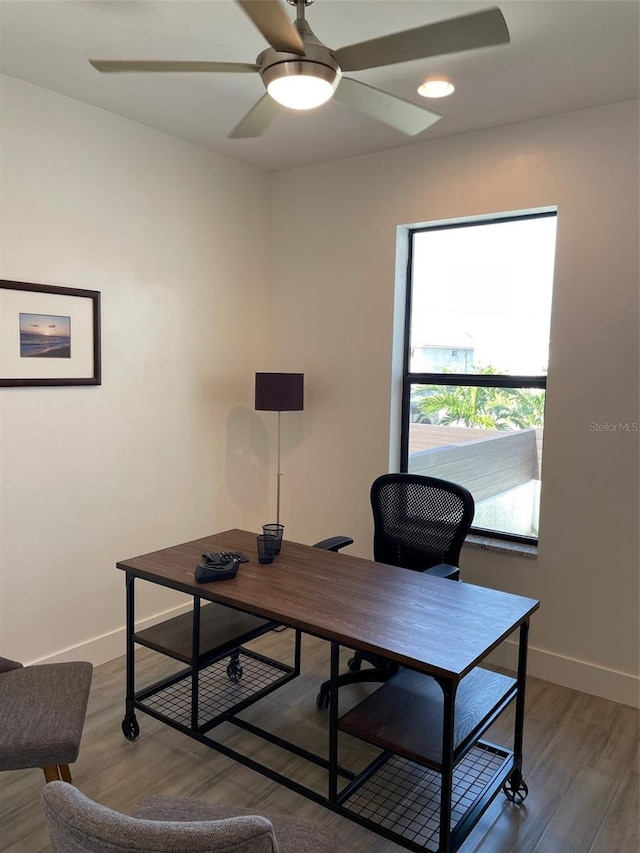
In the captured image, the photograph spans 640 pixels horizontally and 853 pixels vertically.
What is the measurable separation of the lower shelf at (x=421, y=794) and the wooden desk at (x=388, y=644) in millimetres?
11

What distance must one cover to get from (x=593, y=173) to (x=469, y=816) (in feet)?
8.87

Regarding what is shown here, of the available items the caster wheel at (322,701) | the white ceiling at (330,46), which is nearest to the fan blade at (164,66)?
the white ceiling at (330,46)

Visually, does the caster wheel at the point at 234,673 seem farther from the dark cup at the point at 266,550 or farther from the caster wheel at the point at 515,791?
the caster wheel at the point at 515,791

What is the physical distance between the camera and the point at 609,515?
2.94 meters

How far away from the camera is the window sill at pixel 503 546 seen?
319 centimetres

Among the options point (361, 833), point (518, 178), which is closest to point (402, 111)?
point (518, 178)

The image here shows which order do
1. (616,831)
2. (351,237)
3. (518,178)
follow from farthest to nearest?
(351,237), (518,178), (616,831)

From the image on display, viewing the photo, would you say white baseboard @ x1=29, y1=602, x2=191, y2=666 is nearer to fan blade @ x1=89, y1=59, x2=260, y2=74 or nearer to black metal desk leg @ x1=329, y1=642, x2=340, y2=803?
black metal desk leg @ x1=329, y1=642, x2=340, y2=803

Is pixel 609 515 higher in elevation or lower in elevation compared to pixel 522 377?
lower

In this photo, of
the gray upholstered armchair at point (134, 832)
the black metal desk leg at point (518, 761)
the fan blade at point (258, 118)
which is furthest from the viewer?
the black metal desk leg at point (518, 761)

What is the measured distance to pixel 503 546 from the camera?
3289 millimetres

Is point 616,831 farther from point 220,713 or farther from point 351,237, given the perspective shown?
point 351,237

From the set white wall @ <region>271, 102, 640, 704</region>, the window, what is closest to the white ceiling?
white wall @ <region>271, 102, 640, 704</region>

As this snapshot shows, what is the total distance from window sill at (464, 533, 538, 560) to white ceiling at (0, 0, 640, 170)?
2151 millimetres
